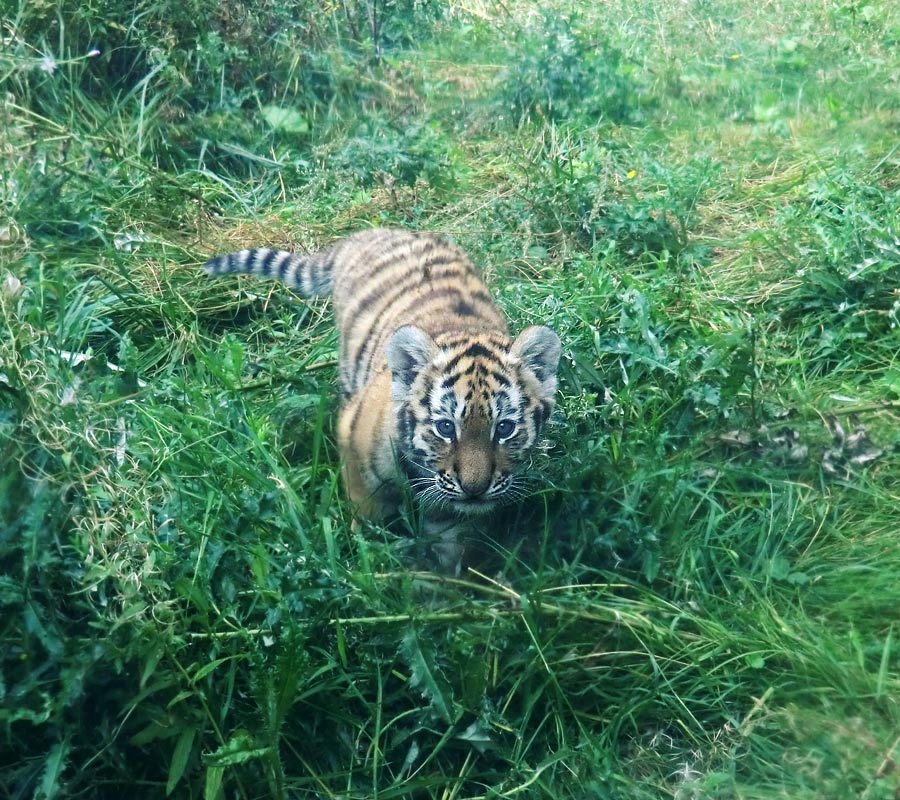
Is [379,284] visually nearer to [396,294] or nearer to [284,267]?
[396,294]

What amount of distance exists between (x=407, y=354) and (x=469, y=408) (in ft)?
1.20

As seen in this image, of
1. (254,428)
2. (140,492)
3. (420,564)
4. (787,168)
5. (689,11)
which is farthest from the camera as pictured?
(689,11)

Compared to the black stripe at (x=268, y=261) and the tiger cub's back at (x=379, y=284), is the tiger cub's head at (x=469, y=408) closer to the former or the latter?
the tiger cub's back at (x=379, y=284)

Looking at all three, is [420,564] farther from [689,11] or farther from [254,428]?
[689,11]

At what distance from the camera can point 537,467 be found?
12.8 feet

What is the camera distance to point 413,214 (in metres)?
5.90

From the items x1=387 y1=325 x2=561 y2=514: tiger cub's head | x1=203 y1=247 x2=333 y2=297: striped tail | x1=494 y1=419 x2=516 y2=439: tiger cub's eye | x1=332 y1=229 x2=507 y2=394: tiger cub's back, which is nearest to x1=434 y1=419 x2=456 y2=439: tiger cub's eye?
x1=387 y1=325 x2=561 y2=514: tiger cub's head

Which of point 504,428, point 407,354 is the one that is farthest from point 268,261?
point 504,428

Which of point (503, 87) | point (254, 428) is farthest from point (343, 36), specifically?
point (254, 428)

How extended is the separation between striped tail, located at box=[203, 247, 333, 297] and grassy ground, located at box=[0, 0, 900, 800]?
0.13m

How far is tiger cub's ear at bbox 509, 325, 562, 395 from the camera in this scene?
149 inches

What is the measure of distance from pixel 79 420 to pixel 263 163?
10.7ft

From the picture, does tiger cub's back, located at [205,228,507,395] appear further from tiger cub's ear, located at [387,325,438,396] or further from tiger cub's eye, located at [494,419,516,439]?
tiger cub's eye, located at [494,419,516,439]

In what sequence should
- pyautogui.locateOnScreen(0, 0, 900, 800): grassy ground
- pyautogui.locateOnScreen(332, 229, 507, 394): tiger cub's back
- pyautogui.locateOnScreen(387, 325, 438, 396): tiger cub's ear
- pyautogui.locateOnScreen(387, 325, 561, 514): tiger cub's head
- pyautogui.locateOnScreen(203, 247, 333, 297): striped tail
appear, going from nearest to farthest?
pyautogui.locateOnScreen(0, 0, 900, 800): grassy ground < pyautogui.locateOnScreen(387, 325, 561, 514): tiger cub's head < pyautogui.locateOnScreen(387, 325, 438, 396): tiger cub's ear < pyautogui.locateOnScreen(332, 229, 507, 394): tiger cub's back < pyautogui.locateOnScreen(203, 247, 333, 297): striped tail
